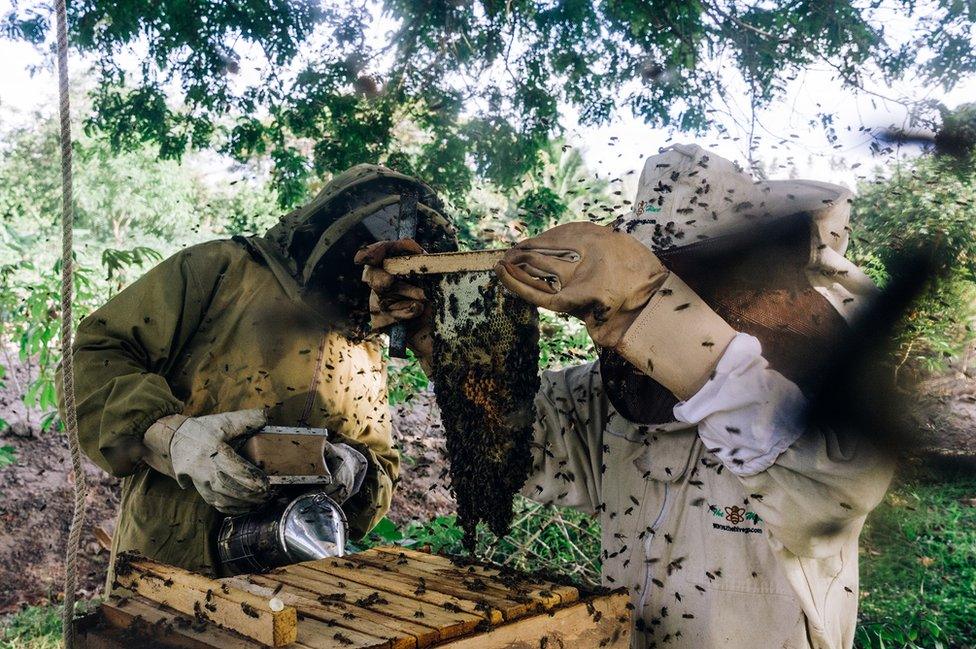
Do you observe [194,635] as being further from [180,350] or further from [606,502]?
[180,350]

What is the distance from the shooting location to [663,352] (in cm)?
210

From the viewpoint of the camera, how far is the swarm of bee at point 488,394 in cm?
262

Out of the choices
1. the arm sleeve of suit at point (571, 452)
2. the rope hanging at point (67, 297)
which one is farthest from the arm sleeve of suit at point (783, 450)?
the rope hanging at point (67, 297)

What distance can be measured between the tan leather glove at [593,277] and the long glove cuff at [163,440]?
158 cm

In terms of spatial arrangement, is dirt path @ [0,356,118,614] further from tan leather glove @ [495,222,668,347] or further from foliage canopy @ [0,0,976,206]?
tan leather glove @ [495,222,668,347]

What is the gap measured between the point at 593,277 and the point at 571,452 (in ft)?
3.20

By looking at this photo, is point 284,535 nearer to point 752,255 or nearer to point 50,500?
point 752,255

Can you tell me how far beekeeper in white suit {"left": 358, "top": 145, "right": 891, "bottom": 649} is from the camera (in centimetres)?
202

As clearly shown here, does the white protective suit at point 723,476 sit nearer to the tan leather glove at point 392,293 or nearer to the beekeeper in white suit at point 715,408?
the beekeeper in white suit at point 715,408

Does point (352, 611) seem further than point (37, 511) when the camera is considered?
No

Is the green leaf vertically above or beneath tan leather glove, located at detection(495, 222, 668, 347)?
beneath

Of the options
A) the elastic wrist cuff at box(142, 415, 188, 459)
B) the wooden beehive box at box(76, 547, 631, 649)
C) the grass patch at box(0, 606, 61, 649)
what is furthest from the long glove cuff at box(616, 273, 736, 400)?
the grass patch at box(0, 606, 61, 649)

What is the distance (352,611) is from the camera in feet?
6.87

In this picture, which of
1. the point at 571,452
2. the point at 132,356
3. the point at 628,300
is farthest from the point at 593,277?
the point at 132,356
